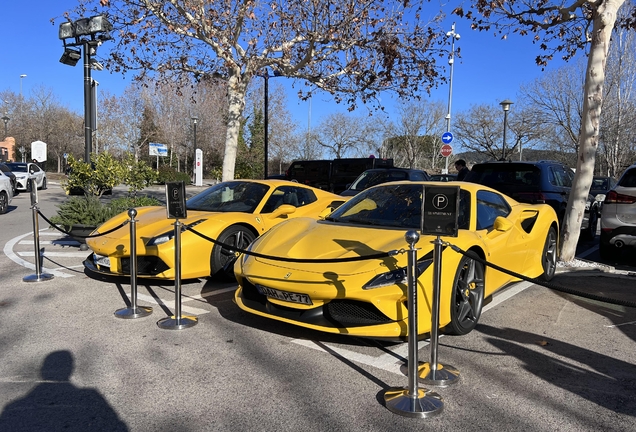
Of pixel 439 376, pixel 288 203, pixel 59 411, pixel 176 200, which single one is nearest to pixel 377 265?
pixel 439 376

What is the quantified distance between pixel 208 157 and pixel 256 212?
45280 millimetres

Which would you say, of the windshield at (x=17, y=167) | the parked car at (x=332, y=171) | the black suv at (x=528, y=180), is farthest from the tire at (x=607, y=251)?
the windshield at (x=17, y=167)

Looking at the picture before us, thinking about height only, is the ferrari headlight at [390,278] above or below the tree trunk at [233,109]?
below

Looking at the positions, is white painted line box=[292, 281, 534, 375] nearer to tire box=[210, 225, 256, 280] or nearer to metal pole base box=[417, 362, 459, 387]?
metal pole base box=[417, 362, 459, 387]

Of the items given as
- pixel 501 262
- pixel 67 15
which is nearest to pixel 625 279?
pixel 501 262

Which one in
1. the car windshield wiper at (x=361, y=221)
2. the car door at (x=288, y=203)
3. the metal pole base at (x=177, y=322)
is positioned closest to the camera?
the metal pole base at (x=177, y=322)

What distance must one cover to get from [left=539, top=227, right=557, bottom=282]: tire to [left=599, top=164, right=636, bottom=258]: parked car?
1.37m

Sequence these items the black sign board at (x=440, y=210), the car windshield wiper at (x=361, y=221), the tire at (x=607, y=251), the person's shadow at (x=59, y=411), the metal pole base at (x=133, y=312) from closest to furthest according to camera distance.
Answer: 1. the person's shadow at (x=59, y=411)
2. the black sign board at (x=440, y=210)
3. the metal pole base at (x=133, y=312)
4. the car windshield wiper at (x=361, y=221)
5. the tire at (x=607, y=251)

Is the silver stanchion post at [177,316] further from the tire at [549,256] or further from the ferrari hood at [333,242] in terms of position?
the tire at [549,256]

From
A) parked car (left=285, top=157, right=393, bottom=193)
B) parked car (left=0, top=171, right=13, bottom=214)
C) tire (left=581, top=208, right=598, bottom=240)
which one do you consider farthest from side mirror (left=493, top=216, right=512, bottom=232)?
parked car (left=0, top=171, right=13, bottom=214)

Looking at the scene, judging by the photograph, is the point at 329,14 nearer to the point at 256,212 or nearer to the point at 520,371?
the point at 256,212

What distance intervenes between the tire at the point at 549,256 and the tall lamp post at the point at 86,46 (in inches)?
381

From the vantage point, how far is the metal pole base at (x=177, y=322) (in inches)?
181

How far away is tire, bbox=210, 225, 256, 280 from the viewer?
600 centimetres
